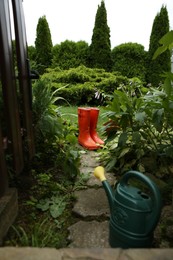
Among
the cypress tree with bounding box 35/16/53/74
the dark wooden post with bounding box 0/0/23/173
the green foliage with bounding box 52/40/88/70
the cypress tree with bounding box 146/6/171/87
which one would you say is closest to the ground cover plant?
the dark wooden post with bounding box 0/0/23/173

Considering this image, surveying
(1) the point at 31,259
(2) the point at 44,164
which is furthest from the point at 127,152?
(1) the point at 31,259

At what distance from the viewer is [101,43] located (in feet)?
26.9

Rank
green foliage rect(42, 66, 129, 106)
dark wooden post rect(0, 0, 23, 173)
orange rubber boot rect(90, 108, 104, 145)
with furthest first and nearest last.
A: green foliage rect(42, 66, 129, 106)
orange rubber boot rect(90, 108, 104, 145)
dark wooden post rect(0, 0, 23, 173)

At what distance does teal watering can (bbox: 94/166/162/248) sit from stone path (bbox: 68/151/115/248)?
0.20 metres

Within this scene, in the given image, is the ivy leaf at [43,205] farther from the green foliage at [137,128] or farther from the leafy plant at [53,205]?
the green foliage at [137,128]

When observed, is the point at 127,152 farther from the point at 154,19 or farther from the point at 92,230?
the point at 154,19

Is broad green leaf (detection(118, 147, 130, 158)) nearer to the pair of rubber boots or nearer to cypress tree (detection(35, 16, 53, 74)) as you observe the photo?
the pair of rubber boots

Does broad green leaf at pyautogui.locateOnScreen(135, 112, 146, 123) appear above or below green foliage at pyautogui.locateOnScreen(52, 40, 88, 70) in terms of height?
below

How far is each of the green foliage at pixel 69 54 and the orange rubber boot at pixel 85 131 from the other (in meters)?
5.70

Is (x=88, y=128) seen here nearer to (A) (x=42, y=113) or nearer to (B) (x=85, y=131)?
(B) (x=85, y=131)

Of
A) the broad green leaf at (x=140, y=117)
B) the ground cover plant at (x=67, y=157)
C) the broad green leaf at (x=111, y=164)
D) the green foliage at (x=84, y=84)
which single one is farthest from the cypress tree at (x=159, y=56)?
the broad green leaf at (x=140, y=117)

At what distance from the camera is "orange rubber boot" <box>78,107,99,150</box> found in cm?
299

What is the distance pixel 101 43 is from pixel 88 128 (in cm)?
577

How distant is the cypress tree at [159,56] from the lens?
782 cm
